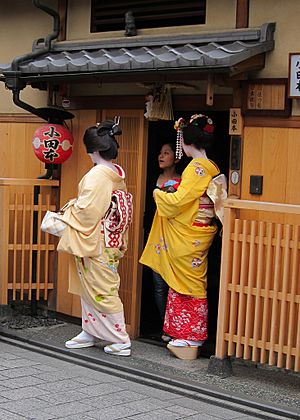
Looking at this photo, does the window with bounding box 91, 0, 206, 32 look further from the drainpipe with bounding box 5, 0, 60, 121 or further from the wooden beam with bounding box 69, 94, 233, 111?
the wooden beam with bounding box 69, 94, 233, 111

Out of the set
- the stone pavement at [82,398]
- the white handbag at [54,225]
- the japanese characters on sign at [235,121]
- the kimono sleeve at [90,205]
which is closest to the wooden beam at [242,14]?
the japanese characters on sign at [235,121]

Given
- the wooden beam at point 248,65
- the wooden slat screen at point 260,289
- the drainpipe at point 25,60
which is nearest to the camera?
the wooden slat screen at point 260,289

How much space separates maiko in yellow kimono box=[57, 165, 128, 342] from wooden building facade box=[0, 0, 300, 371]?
73cm

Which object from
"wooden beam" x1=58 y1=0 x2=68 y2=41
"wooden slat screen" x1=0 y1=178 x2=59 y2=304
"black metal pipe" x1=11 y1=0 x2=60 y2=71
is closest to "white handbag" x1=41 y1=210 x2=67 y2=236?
"wooden slat screen" x1=0 y1=178 x2=59 y2=304

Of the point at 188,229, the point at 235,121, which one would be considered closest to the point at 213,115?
the point at 235,121

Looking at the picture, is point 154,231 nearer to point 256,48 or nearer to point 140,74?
point 140,74

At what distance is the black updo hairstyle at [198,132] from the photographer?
8.35 metres

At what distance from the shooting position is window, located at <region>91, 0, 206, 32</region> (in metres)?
8.81

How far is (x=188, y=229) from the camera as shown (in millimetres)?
8227

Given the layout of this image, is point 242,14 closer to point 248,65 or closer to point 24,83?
point 248,65

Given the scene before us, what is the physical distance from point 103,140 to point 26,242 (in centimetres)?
214

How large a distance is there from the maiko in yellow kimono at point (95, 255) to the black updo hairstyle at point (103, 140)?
0.18 meters

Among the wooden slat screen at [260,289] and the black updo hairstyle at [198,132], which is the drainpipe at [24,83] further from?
the wooden slat screen at [260,289]

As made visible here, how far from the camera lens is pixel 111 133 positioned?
841 cm
